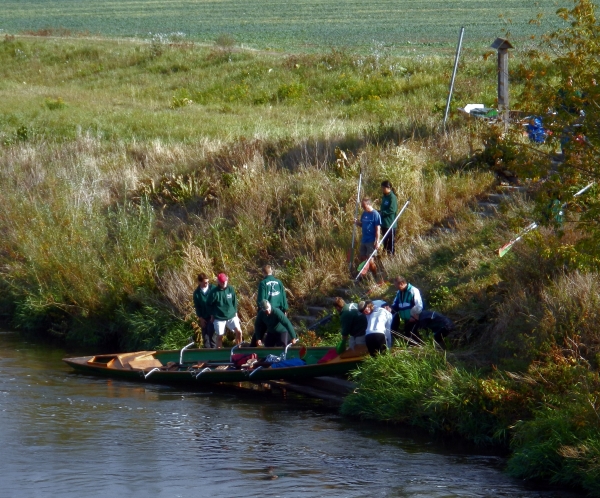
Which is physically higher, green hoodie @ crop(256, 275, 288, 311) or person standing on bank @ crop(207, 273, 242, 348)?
green hoodie @ crop(256, 275, 288, 311)

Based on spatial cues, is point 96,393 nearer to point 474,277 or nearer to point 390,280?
point 390,280

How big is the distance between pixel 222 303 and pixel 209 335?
1.00m

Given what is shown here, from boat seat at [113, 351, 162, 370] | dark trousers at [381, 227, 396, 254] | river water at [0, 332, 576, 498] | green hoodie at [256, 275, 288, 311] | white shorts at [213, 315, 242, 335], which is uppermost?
dark trousers at [381, 227, 396, 254]

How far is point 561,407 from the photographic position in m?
12.9

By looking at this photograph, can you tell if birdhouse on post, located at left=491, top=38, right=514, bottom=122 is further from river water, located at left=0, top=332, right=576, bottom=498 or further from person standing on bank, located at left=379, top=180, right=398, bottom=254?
river water, located at left=0, top=332, right=576, bottom=498

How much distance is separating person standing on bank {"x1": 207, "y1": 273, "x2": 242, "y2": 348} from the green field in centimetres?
3448

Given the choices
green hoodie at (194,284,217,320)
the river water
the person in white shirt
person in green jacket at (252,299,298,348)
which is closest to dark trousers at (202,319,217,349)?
green hoodie at (194,284,217,320)

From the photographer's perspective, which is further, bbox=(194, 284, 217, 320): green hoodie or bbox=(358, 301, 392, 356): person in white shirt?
bbox=(194, 284, 217, 320): green hoodie

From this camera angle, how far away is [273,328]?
17.7 meters

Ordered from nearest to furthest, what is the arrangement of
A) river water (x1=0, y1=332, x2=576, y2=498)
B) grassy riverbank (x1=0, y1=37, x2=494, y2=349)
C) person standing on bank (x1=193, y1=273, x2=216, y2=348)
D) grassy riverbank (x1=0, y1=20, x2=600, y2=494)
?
river water (x1=0, y1=332, x2=576, y2=498) < grassy riverbank (x1=0, y1=20, x2=600, y2=494) < person standing on bank (x1=193, y1=273, x2=216, y2=348) < grassy riverbank (x1=0, y1=37, x2=494, y2=349)

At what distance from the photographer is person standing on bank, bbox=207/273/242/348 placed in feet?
59.0

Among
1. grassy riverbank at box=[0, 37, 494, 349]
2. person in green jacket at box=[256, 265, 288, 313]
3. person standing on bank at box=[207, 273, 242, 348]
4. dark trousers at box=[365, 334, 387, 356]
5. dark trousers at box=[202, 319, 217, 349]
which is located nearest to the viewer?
dark trousers at box=[365, 334, 387, 356]

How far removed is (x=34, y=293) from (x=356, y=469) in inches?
476

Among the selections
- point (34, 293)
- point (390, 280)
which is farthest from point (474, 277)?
point (34, 293)
